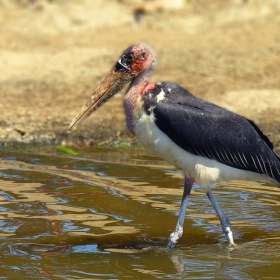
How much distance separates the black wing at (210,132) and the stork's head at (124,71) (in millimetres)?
268

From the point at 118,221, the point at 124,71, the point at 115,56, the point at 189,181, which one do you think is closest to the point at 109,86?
the point at 124,71

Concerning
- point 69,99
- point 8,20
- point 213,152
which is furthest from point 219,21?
point 213,152

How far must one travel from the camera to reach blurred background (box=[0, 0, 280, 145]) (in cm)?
999

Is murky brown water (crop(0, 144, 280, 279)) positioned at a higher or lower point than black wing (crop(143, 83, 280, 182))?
lower

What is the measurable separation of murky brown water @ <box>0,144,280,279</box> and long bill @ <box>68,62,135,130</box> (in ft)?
3.19

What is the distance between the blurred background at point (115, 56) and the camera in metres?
9.99

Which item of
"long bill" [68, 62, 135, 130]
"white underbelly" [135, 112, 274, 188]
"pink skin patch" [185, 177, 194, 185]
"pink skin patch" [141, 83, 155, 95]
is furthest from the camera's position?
"long bill" [68, 62, 135, 130]

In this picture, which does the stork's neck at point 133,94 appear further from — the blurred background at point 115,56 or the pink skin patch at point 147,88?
the blurred background at point 115,56

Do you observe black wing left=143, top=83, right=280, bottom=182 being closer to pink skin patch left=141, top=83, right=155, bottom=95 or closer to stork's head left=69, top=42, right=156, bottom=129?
pink skin patch left=141, top=83, right=155, bottom=95

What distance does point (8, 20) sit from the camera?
51.4 ft

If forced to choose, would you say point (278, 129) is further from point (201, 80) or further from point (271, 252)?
point (271, 252)

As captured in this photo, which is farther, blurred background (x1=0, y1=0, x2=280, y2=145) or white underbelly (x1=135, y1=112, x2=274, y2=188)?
blurred background (x1=0, y1=0, x2=280, y2=145)

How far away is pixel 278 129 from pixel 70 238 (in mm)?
4294

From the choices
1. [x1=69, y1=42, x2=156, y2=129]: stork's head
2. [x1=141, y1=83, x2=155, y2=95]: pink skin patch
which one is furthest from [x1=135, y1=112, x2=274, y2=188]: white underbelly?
[x1=69, y1=42, x2=156, y2=129]: stork's head
